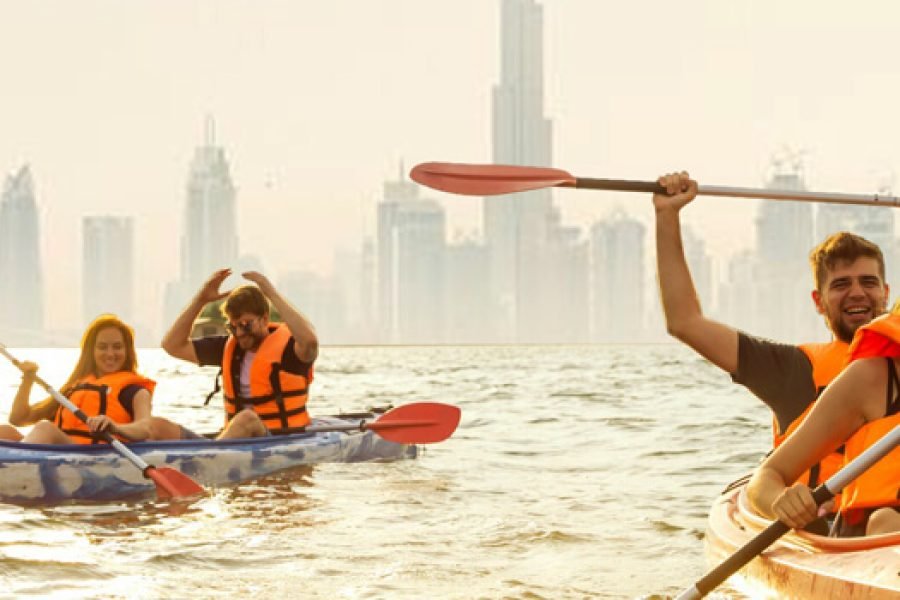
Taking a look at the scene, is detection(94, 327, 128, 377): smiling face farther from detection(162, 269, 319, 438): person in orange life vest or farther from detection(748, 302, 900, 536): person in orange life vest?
detection(748, 302, 900, 536): person in orange life vest

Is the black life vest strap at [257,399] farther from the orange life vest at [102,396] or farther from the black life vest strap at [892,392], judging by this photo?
the black life vest strap at [892,392]

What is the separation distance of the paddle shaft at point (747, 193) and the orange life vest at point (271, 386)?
4.91 m

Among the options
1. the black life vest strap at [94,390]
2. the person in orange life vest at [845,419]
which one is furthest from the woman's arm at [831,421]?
the black life vest strap at [94,390]

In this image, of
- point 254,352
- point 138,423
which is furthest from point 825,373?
point 254,352

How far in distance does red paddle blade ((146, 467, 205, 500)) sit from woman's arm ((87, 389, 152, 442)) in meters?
0.30

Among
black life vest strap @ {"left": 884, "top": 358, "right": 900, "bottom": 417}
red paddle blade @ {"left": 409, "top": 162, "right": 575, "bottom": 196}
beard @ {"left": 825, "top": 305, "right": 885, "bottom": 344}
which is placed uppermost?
red paddle blade @ {"left": 409, "top": 162, "right": 575, "bottom": 196}

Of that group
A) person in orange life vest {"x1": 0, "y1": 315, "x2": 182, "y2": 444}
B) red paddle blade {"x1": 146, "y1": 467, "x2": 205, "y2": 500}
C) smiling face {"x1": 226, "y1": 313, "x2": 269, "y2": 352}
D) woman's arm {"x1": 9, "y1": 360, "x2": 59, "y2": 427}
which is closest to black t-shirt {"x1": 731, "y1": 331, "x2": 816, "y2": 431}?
red paddle blade {"x1": 146, "y1": 467, "x2": 205, "y2": 500}

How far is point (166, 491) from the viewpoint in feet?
25.7

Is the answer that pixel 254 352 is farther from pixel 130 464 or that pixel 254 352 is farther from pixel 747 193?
pixel 747 193

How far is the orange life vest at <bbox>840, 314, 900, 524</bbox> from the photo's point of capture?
320 cm

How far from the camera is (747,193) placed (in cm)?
429

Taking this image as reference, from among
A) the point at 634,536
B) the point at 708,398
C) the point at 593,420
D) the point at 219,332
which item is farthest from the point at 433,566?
the point at 708,398

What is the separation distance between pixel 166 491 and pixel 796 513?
213 inches

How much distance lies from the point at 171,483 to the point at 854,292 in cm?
520
